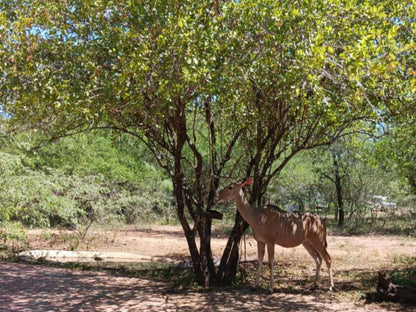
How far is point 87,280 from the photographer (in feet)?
31.8

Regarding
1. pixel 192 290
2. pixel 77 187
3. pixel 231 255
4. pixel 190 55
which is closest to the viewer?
pixel 190 55

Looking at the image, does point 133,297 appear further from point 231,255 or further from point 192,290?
point 231,255

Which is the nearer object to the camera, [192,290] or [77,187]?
[192,290]

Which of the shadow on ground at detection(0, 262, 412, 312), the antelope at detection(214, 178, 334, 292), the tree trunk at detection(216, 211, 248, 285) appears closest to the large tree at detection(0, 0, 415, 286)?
the antelope at detection(214, 178, 334, 292)

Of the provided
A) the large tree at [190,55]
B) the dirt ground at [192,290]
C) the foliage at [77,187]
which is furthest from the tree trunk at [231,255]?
the foliage at [77,187]

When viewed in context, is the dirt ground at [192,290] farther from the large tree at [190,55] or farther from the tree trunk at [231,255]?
the large tree at [190,55]

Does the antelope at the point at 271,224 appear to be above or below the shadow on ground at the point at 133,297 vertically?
above

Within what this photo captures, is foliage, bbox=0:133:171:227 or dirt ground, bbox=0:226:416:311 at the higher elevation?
foliage, bbox=0:133:171:227

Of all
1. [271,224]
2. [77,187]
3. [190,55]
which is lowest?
[271,224]

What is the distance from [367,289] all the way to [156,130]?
219 inches

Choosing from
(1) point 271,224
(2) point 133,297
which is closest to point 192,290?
(2) point 133,297

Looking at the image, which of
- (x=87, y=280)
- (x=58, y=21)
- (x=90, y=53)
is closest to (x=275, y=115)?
(x=90, y=53)

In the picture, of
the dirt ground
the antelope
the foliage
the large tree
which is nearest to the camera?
the large tree

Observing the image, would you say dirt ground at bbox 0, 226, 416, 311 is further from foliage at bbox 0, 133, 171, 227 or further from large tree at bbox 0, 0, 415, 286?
large tree at bbox 0, 0, 415, 286
